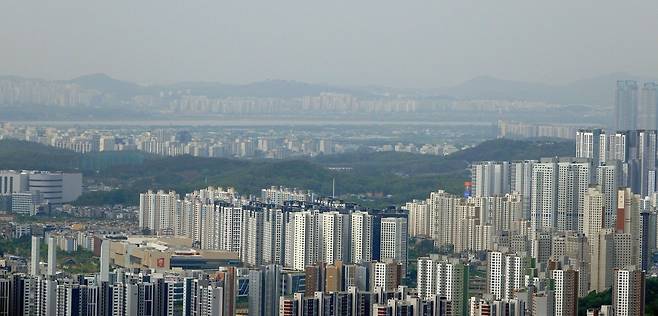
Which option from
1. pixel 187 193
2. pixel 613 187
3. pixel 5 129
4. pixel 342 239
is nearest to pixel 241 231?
pixel 342 239

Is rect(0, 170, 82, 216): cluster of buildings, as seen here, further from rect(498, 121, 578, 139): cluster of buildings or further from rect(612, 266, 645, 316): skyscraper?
rect(612, 266, 645, 316): skyscraper

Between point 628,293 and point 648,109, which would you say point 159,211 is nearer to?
point 628,293

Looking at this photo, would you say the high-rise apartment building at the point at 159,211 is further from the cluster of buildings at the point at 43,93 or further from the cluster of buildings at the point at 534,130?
the cluster of buildings at the point at 534,130

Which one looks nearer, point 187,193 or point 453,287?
point 453,287

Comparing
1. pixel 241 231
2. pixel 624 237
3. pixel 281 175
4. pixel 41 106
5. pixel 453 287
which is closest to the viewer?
pixel 453 287

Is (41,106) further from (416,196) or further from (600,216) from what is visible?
(600,216)

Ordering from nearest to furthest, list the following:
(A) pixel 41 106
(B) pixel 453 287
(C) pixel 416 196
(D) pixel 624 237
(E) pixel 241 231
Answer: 1. (B) pixel 453 287
2. (D) pixel 624 237
3. (E) pixel 241 231
4. (C) pixel 416 196
5. (A) pixel 41 106

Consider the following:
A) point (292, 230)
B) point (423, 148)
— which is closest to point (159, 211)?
point (292, 230)
